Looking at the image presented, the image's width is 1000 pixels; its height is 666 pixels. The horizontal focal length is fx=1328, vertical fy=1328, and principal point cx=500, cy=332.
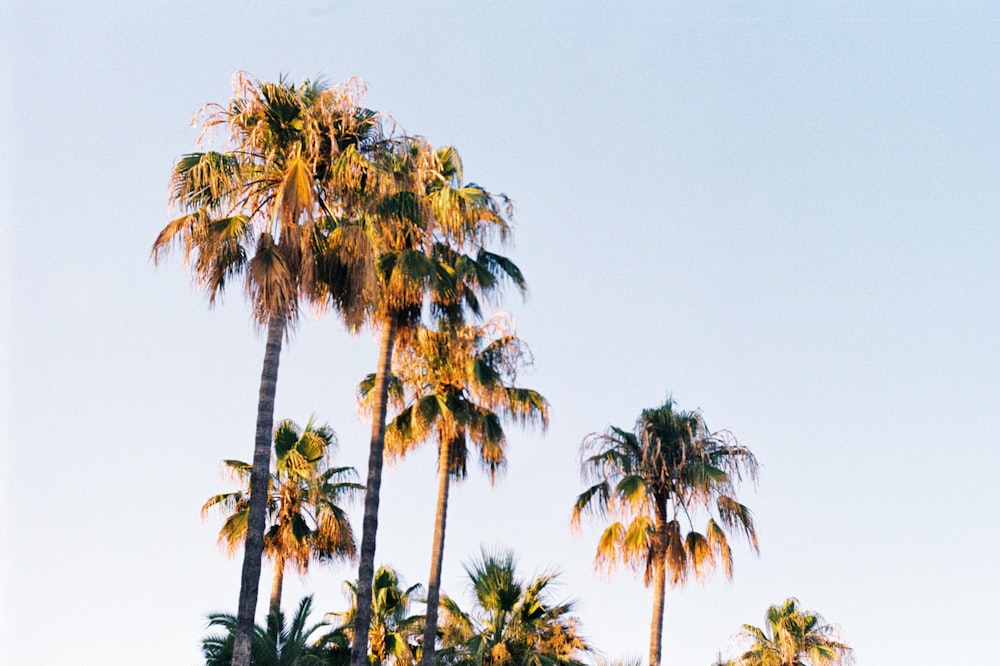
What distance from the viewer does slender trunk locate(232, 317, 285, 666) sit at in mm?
21484

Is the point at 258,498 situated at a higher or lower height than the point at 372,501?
lower

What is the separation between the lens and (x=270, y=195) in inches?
991

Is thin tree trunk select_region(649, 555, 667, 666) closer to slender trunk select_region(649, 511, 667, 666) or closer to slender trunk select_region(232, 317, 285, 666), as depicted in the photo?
slender trunk select_region(649, 511, 667, 666)

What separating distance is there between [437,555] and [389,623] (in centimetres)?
515

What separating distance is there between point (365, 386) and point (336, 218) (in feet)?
35.6

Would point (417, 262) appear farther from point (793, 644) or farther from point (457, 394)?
point (793, 644)

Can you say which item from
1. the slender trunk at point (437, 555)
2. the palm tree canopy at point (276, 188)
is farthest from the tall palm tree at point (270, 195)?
the slender trunk at point (437, 555)

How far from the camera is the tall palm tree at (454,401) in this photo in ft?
111

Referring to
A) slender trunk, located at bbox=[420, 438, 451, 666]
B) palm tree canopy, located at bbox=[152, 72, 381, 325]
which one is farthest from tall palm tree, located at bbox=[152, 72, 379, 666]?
slender trunk, located at bbox=[420, 438, 451, 666]

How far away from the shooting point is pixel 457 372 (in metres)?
34.6

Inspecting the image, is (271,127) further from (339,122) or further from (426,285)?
(426,285)

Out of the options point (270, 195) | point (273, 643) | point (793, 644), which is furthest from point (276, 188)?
→ point (793, 644)

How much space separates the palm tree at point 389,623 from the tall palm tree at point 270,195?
13.2m

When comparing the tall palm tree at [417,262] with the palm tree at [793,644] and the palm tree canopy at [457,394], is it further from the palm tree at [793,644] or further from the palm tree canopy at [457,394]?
the palm tree at [793,644]
